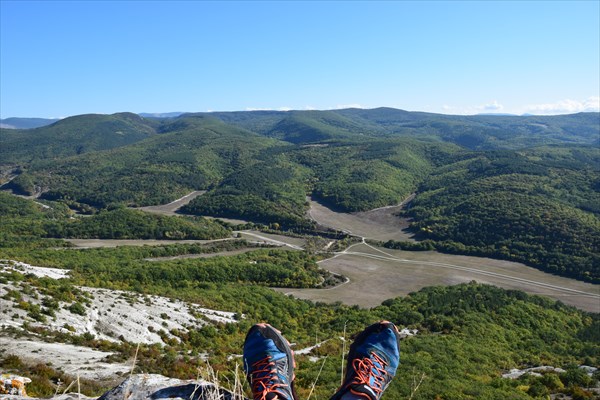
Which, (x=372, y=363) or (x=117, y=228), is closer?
(x=372, y=363)

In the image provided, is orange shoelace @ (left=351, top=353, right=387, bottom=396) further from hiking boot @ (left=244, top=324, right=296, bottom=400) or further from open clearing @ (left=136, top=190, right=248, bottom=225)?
open clearing @ (left=136, top=190, right=248, bottom=225)

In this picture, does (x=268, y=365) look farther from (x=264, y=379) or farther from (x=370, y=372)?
(x=370, y=372)

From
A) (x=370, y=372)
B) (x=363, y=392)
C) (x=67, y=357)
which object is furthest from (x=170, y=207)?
(x=363, y=392)

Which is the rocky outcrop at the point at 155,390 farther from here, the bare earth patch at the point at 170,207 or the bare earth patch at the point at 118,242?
the bare earth patch at the point at 170,207

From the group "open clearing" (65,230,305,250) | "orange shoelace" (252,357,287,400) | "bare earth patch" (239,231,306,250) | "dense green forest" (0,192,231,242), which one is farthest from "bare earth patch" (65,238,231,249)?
"orange shoelace" (252,357,287,400)

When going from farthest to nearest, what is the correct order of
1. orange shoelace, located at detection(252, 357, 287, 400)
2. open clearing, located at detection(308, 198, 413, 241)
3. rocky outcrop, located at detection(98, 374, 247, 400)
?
open clearing, located at detection(308, 198, 413, 241) < rocky outcrop, located at detection(98, 374, 247, 400) < orange shoelace, located at detection(252, 357, 287, 400)
